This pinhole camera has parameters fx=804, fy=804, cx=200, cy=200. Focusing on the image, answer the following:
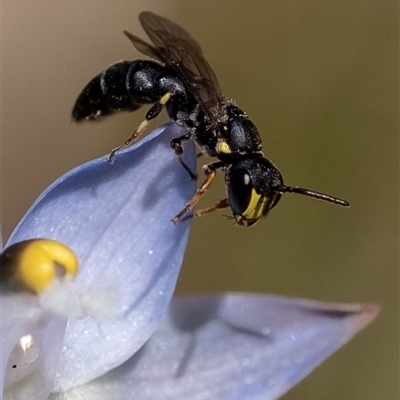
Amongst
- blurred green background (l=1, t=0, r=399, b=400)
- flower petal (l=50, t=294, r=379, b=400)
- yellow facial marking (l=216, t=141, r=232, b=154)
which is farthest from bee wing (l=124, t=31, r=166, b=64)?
blurred green background (l=1, t=0, r=399, b=400)

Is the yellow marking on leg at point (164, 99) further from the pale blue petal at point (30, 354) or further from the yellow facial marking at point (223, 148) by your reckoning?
the pale blue petal at point (30, 354)

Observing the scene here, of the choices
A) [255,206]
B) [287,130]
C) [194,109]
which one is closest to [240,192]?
[255,206]

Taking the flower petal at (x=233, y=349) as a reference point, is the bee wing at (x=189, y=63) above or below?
above

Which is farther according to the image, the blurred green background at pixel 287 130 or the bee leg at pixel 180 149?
the blurred green background at pixel 287 130

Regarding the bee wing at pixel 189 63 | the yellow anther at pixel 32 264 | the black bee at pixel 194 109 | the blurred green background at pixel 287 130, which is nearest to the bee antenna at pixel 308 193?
the black bee at pixel 194 109

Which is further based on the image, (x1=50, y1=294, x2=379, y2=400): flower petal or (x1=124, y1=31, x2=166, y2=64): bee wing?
(x1=124, y1=31, x2=166, y2=64): bee wing

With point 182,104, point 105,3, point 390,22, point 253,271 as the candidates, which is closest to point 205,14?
point 105,3

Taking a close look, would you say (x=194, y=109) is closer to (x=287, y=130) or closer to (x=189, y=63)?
(x=189, y=63)

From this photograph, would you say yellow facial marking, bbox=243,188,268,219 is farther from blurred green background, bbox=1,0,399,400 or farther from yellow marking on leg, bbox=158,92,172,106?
blurred green background, bbox=1,0,399,400
